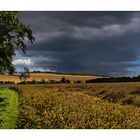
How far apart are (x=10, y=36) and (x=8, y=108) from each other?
80.1 inches

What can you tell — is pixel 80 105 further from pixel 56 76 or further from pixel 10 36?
pixel 10 36

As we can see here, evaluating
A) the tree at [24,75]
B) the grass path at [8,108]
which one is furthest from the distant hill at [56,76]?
the grass path at [8,108]

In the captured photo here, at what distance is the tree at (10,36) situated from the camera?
15.3m

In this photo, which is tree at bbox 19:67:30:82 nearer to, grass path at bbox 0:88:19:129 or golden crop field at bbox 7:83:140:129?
golden crop field at bbox 7:83:140:129

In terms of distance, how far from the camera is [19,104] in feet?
52.9

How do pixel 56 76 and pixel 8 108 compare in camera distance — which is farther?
pixel 8 108

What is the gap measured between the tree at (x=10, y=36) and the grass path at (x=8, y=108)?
24.0 inches

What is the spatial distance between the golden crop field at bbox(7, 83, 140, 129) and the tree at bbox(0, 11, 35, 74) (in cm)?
98

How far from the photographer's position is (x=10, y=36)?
16.4 meters

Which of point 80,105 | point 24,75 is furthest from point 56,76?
point 80,105
